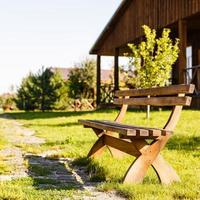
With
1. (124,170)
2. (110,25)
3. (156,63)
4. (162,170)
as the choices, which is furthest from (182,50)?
(162,170)

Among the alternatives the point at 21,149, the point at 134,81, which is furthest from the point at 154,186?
the point at 134,81

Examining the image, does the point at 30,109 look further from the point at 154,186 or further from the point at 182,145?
the point at 154,186

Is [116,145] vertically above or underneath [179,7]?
underneath

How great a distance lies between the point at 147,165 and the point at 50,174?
137cm

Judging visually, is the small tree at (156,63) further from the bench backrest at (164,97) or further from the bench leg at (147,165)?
the bench leg at (147,165)

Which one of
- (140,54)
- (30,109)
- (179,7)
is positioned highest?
(179,7)

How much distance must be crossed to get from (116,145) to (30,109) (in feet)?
94.9

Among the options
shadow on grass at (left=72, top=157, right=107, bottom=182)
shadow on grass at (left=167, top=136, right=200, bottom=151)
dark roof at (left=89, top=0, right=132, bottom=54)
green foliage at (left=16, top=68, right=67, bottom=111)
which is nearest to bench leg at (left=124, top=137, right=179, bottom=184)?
shadow on grass at (left=72, top=157, right=107, bottom=182)

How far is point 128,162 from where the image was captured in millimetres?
5969

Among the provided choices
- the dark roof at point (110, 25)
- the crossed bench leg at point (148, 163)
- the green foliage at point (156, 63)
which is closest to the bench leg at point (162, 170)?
the crossed bench leg at point (148, 163)

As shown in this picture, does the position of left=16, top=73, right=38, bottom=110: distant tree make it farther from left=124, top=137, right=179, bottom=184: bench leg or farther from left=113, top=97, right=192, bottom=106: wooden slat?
left=124, top=137, right=179, bottom=184: bench leg

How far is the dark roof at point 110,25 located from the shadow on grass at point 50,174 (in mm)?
15992

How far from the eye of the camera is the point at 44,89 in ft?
105

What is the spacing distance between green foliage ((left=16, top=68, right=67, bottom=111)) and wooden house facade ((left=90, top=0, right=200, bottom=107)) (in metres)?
5.96
